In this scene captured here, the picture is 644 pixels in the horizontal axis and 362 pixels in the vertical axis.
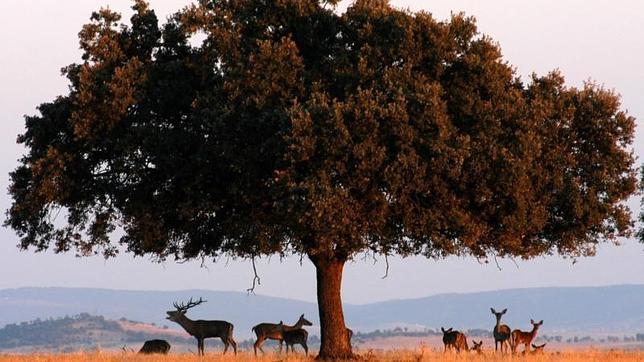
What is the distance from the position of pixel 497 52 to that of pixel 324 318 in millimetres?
11365

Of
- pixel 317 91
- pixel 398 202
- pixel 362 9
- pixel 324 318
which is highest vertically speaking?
pixel 362 9

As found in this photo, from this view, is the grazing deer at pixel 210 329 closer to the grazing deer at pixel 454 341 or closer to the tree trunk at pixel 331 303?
the tree trunk at pixel 331 303

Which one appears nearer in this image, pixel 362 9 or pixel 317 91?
pixel 317 91

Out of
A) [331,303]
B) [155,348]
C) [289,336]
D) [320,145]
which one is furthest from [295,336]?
[320,145]

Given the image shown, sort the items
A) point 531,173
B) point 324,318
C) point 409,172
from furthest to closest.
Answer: point 324,318 < point 531,173 < point 409,172

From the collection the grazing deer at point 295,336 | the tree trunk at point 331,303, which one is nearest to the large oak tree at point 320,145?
the tree trunk at point 331,303

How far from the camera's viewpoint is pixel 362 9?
39656 mm

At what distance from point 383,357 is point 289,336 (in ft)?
20.7

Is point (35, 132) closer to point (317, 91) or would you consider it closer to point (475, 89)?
point (317, 91)

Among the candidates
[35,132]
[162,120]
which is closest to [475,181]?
[162,120]

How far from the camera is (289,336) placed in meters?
47.1

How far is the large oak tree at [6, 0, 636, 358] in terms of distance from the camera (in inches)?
1414

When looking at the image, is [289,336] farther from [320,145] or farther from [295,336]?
[320,145]

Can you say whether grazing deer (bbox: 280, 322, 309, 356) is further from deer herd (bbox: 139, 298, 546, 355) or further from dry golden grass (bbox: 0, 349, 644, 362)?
dry golden grass (bbox: 0, 349, 644, 362)
